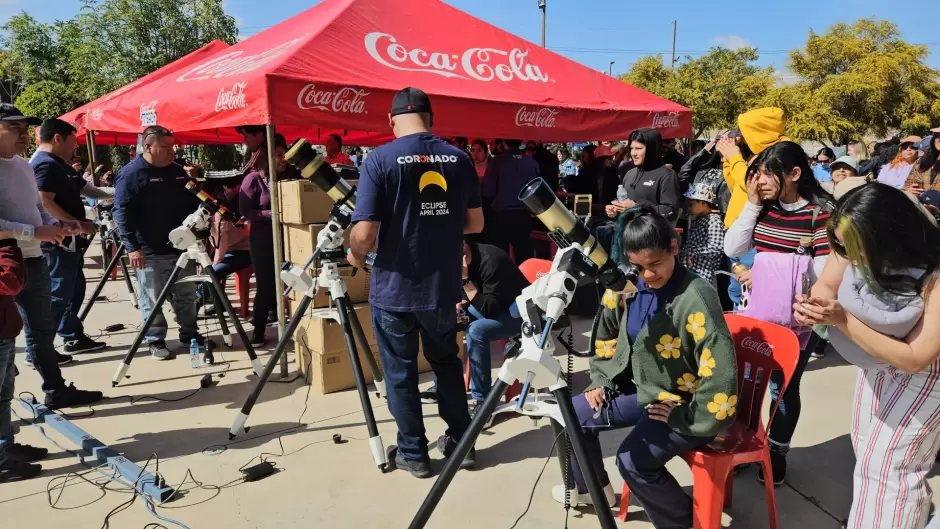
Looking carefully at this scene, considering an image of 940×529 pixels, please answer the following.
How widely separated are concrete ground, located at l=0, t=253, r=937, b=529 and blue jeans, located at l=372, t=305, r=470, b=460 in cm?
25

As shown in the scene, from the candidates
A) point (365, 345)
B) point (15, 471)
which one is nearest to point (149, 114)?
point (15, 471)

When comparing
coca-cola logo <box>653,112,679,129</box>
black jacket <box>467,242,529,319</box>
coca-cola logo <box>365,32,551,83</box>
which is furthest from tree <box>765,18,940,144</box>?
black jacket <box>467,242,529,319</box>

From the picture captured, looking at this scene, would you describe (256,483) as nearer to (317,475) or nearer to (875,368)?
(317,475)

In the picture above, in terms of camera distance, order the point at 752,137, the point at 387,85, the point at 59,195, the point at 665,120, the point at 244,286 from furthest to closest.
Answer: the point at 665,120 → the point at 244,286 → the point at 387,85 → the point at 59,195 → the point at 752,137

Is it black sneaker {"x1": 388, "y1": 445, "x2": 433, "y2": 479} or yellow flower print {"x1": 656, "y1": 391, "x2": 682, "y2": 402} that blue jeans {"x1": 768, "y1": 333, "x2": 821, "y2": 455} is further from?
black sneaker {"x1": 388, "y1": 445, "x2": 433, "y2": 479}

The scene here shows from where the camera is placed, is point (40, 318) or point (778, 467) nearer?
point (778, 467)

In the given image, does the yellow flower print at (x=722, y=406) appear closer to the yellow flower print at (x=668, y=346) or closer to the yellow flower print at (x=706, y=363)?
the yellow flower print at (x=706, y=363)

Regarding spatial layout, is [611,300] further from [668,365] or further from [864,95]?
[864,95]

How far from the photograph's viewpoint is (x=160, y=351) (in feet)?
16.5

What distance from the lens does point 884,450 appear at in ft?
6.07

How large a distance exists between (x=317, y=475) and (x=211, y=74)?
4256 mm

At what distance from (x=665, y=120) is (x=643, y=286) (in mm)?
5230

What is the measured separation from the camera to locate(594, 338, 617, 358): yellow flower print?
2.57m

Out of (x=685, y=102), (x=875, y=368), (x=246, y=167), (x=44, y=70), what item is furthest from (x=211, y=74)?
(x=44, y=70)
